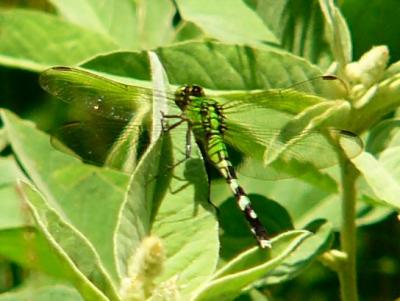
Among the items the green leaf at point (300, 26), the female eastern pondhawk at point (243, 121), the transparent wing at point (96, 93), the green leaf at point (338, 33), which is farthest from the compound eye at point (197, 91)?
the green leaf at point (338, 33)

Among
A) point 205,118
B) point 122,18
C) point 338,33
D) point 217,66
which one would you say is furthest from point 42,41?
point 338,33

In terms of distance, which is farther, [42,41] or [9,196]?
[42,41]

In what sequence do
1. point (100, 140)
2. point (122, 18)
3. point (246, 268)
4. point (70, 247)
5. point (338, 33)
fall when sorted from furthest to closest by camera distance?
point (122, 18) → point (100, 140) → point (338, 33) → point (246, 268) → point (70, 247)

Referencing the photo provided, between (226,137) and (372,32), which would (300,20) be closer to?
(372,32)

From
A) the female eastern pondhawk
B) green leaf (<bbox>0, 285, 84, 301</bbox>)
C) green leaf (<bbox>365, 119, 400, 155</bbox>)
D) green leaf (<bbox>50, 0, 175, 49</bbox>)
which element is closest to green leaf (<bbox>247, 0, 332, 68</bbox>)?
the female eastern pondhawk

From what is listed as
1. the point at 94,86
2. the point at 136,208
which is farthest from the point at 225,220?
the point at 136,208

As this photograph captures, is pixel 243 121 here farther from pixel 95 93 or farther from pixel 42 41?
pixel 42 41

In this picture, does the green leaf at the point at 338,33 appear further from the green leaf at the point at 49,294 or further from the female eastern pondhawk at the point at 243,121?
the green leaf at the point at 49,294
